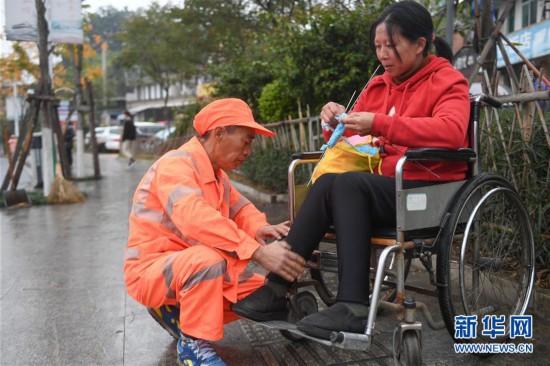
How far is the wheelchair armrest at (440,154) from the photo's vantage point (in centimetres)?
216

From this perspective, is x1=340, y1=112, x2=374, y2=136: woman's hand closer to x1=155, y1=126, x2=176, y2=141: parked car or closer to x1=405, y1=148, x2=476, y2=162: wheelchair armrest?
x1=405, y1=148, x2=476, y2=162: wheelchair armrest

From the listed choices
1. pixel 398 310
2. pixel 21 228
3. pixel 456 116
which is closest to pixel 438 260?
pixel 398 310

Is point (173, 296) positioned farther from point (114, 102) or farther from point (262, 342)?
point (114, 102)

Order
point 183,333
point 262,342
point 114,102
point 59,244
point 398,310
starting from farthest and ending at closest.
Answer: point 114,102, point 59,244, point 262,342, point 183,333, point 398,310

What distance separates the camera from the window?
18.8 m

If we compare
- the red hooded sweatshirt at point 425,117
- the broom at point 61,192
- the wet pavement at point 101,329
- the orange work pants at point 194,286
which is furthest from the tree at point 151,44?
the orange work pants at point 194,286

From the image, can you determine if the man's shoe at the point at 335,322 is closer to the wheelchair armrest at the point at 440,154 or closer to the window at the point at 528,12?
the wheelchair armrest at the point at 440,154

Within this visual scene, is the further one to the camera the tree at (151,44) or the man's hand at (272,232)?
the tree at (151,44)

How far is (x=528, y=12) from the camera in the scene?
1933 cm

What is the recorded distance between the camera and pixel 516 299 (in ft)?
8.91

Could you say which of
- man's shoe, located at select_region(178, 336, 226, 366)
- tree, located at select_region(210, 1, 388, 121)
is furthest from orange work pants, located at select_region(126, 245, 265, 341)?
tree, located at select_region(210, 1, 388, 121)

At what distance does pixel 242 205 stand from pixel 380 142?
2.58ft

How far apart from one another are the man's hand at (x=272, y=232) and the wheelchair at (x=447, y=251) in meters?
0.17

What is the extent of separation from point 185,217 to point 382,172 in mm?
938
